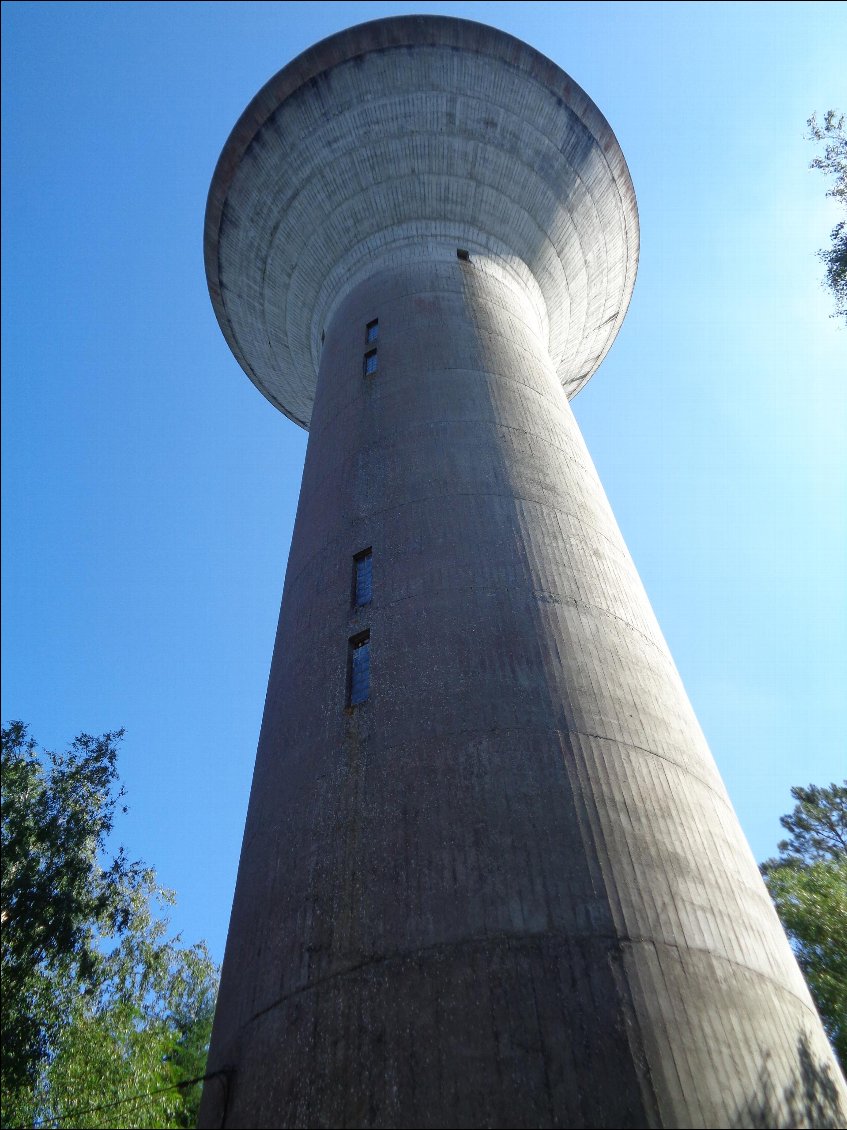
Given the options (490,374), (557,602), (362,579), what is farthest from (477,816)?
(490,374)

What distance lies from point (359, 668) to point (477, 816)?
257 cm

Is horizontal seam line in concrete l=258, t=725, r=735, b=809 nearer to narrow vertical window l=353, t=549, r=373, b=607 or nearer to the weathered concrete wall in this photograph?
the weathered concrete wall

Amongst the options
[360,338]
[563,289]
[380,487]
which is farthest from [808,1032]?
[563,289]

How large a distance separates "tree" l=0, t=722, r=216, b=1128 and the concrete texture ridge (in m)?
8.38

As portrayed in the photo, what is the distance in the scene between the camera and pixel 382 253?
16.9m

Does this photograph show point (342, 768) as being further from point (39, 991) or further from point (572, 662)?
point (39, 991)

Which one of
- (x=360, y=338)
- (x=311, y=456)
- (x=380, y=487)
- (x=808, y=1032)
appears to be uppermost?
(x=360, y=338)

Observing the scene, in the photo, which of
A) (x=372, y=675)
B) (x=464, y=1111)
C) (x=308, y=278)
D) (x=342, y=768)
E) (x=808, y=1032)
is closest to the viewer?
(x=464, y=1111)

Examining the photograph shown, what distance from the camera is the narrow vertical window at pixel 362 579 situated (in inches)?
378

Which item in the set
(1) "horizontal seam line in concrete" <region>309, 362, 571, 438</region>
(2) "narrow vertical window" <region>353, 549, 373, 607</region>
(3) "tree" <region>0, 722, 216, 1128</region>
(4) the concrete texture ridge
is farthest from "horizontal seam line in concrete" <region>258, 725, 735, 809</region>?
(3) "tree" <region>0, 722, 216, 1128</region>

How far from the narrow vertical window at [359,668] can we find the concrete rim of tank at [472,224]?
10.6 metres

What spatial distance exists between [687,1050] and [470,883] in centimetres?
183

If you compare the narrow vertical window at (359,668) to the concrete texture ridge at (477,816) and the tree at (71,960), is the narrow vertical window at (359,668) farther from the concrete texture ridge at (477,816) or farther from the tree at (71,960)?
the tree at (71,960)

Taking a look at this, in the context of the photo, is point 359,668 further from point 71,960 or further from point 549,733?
point 71,960
